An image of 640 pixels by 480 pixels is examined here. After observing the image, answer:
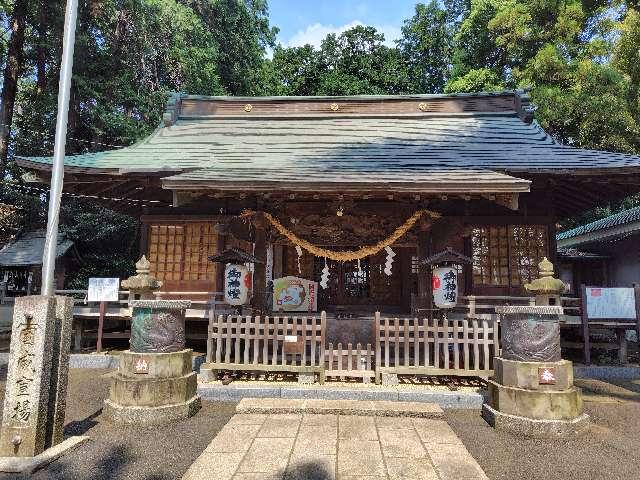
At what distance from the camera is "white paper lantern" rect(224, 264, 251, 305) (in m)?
8.34

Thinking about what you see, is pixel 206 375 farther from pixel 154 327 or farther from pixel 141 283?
pixel 141 283

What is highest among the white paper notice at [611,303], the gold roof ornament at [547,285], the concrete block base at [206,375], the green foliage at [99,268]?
the green foliage at [99,268]

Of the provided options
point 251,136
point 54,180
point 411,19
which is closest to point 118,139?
point 251,136

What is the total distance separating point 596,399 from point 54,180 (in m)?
8.74

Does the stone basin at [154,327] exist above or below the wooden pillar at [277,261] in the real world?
below

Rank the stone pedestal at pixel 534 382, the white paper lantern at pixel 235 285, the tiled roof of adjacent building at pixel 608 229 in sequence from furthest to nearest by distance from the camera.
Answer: the tiled roof of adjacent building at pixel 608 229, the white paper lantern at pixel 235 285, the stone pedestal at pixel 534 382

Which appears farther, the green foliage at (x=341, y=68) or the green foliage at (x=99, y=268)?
the green foliage at (x=341, y=68)

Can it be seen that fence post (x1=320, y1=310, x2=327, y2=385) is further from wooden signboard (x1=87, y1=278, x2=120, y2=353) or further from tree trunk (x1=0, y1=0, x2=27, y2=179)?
tree trunk (x1=0, y1=0, x2=27, y2=179)

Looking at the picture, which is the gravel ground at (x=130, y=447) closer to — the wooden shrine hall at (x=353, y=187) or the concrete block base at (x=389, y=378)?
the concrete block base at (x=389, y=378)

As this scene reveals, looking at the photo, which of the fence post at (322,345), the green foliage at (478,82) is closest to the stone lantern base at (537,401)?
the fence post at (322,345)

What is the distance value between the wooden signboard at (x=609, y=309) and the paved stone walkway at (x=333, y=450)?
16.8 ft

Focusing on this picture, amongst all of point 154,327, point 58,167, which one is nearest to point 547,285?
point 154,327

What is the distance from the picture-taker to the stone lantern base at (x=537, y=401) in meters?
5.25

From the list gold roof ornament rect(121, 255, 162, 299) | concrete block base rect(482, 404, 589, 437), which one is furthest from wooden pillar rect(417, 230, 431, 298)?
gold roof ornament rect(121, 255, 162, 299)
